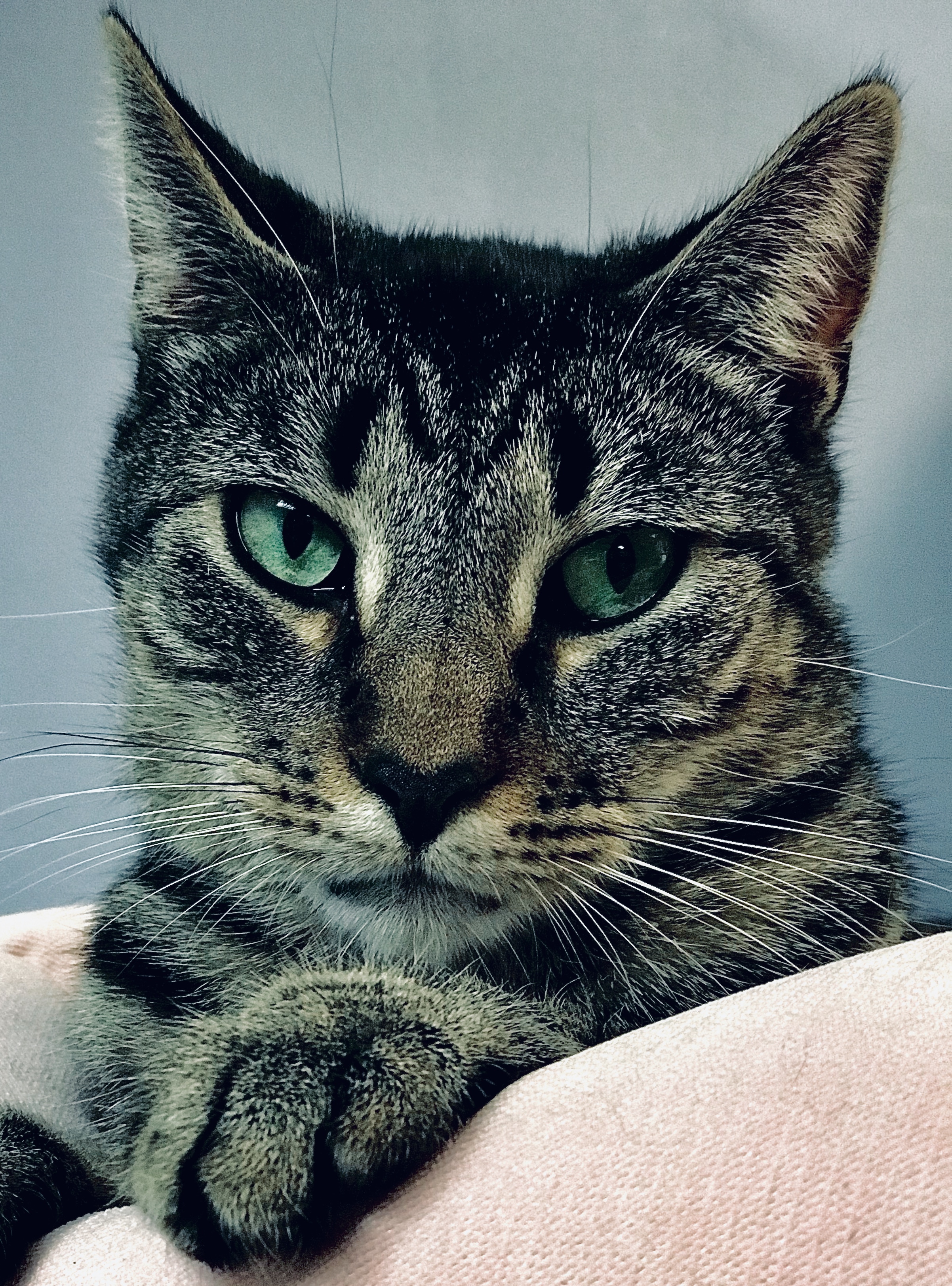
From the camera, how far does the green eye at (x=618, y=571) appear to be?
0.64 metres

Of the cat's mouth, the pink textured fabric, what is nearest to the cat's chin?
the cat's mouth

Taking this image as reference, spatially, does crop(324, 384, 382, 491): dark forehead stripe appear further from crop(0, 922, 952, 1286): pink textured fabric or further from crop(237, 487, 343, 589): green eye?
crop(0, 922, 952, 1286): pink textured fabric

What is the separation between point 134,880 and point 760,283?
0.59 meters

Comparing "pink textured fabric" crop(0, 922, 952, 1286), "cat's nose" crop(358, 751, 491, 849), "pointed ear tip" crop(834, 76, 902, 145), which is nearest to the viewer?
"pink textured fabric" crop(0, 922, 952, 1286)

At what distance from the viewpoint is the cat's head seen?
1.84ft

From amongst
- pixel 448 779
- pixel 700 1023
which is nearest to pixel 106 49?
pixel 448 779

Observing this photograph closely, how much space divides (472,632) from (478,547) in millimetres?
53

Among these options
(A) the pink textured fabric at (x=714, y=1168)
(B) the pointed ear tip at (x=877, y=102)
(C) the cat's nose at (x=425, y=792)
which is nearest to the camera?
(A) the pink textured fabric at (x=714, y=1168)

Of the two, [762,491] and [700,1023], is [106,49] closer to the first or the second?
[762,491]

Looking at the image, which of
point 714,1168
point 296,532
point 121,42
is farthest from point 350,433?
point 714,1168

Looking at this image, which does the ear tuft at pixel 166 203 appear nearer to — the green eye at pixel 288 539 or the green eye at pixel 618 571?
the green eye at pixel 288 539

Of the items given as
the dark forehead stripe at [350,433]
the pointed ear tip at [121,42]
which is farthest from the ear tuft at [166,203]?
the dark forehead stripe at [350,433]

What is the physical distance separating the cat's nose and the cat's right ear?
1.22 ft

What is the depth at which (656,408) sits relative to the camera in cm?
65
